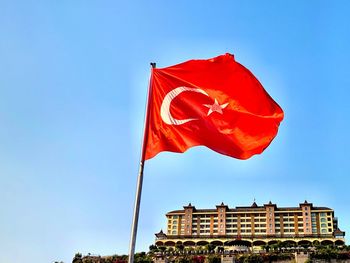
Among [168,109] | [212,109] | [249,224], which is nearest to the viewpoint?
[168,109]

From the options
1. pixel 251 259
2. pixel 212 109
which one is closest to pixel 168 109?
pixel 212 109

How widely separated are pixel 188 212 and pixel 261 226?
49.3 feet

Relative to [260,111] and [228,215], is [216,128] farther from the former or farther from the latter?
[228,215]

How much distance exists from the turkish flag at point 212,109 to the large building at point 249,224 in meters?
74.9

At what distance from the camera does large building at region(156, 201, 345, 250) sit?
83.9 meters

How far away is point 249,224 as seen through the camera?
88.1 meters

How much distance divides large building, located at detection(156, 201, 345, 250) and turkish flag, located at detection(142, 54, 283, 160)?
74.9 metres

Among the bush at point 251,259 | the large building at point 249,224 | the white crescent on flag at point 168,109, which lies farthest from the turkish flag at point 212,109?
the large building at point 249,224

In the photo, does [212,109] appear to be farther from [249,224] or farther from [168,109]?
[249,224]

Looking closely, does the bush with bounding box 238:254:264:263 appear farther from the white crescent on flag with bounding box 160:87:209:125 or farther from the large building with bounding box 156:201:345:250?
the white crescent on flag with bounding box 160:87:209:125

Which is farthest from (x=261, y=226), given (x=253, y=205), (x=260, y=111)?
(x=260, y=111)

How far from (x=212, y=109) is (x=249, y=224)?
82.0 m

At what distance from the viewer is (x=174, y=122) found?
947 centimetres

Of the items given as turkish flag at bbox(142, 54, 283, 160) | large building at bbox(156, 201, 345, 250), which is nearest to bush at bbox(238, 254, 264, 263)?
large building at bbox(156, 201, 345, 250)
